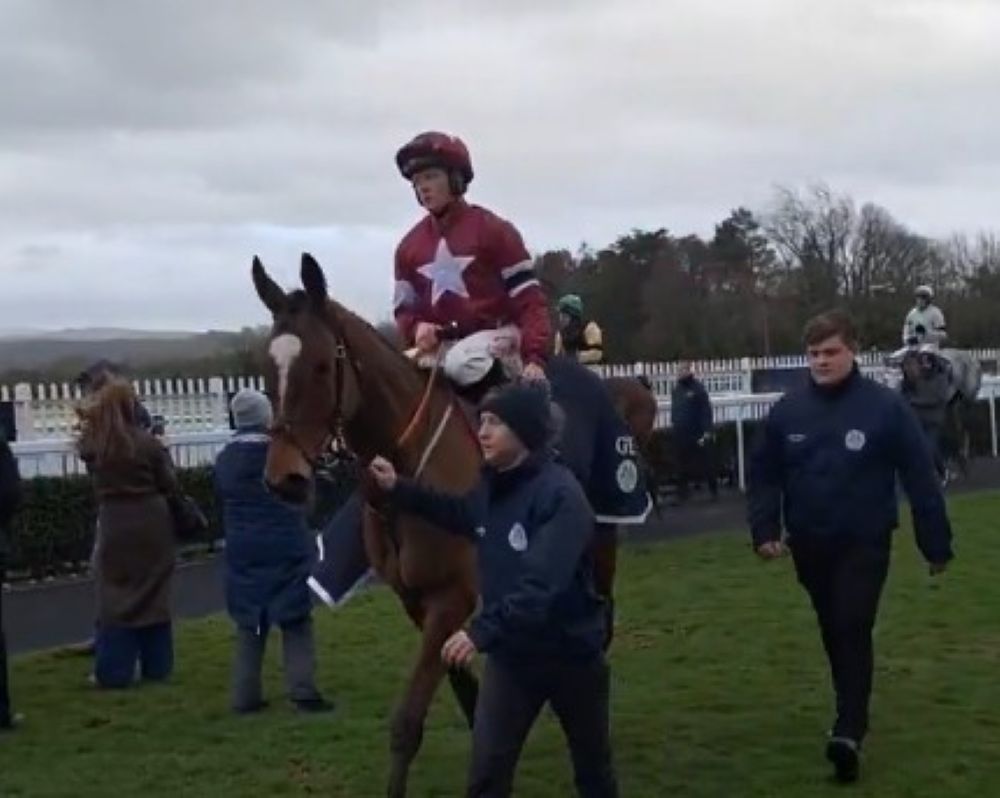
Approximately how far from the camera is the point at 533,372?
661 cm

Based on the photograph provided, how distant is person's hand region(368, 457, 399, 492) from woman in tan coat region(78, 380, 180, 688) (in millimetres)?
4000

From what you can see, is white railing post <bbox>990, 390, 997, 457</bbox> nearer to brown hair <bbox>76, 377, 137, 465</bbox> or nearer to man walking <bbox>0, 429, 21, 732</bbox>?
brown hair <bbox>76, 377, 137, 465</bbox>

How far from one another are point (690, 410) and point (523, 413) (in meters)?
15.1

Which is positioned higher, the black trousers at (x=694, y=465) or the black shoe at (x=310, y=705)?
the black trousers at (x=694, y=465)

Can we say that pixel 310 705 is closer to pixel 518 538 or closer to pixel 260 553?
pixel 260 553

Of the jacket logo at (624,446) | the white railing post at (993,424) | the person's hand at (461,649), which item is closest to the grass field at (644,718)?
the jacket logo at (624,446)

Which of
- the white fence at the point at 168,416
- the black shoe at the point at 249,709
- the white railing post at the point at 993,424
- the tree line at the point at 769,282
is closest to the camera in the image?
the black shoe at the point at 249,709

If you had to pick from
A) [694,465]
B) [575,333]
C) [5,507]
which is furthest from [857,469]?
[694,465]

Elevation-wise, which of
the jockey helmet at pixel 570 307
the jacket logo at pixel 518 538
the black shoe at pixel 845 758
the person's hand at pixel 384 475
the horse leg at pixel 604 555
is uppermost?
the jockey helmet at pixel 570 307

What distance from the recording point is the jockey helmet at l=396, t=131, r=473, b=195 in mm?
6652

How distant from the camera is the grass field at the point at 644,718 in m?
6.85

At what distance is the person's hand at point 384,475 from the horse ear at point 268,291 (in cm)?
70

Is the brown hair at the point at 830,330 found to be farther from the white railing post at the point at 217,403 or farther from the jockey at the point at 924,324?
the white railing post at the point at 217,403

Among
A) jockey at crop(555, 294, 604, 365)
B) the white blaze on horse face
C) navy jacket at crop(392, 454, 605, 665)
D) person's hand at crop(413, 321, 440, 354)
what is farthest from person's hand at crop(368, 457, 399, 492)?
jockey at crop(555, 294, 604, 365)
